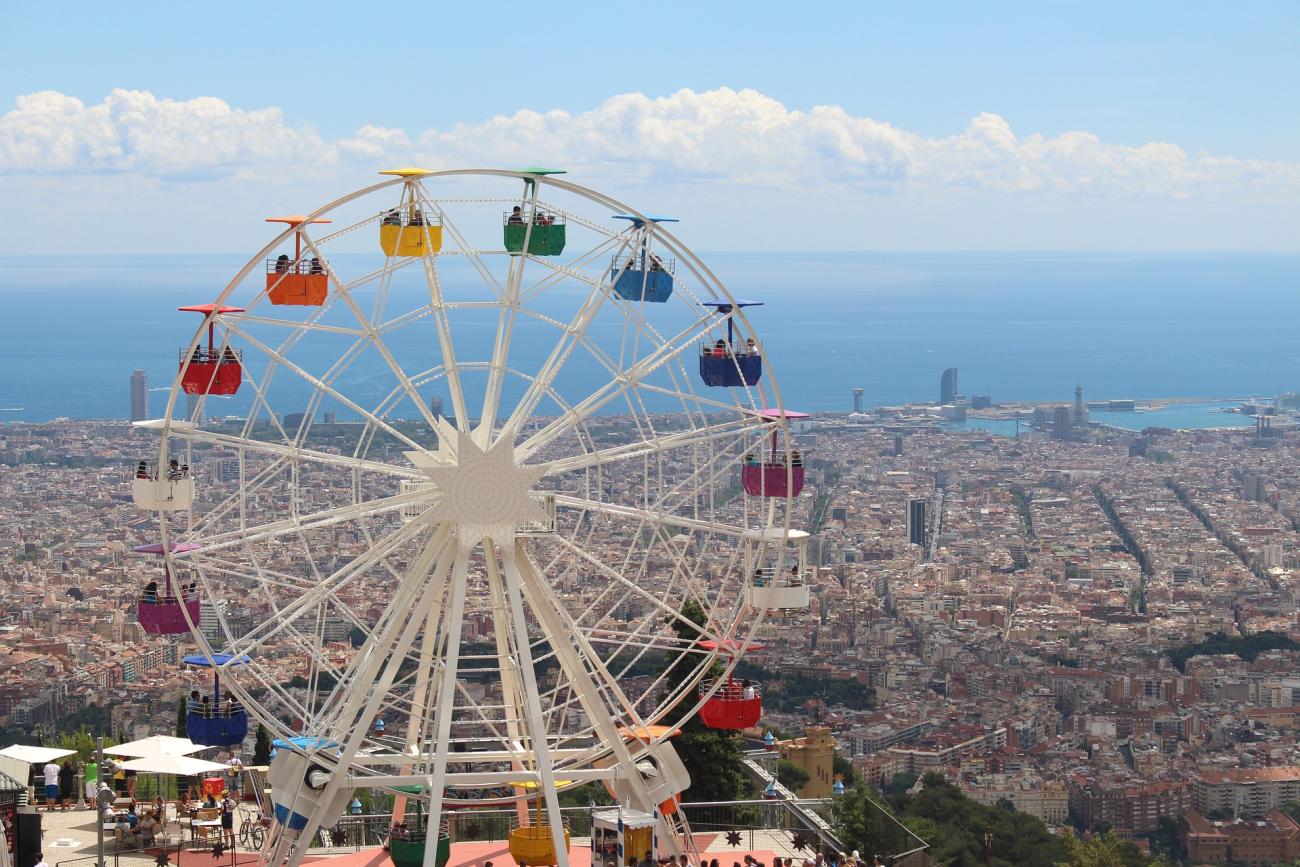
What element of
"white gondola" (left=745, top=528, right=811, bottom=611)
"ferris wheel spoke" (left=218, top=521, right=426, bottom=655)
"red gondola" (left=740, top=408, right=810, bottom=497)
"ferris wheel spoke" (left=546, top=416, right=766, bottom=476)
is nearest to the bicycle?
"ferris wheel spoke" (left=218, top=521, right=426, bottom=655)

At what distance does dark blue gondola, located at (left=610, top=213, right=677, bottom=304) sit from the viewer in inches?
732

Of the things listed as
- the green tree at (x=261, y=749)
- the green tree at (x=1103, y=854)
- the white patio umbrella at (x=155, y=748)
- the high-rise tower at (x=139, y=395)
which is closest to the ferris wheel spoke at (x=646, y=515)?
the white patio umbrella at (x=155, y=748)

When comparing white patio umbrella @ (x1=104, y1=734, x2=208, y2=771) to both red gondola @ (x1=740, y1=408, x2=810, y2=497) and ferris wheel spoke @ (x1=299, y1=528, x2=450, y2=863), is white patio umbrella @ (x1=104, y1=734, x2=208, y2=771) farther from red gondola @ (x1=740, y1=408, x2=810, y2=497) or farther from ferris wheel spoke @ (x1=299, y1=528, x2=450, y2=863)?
red gondola @ (x1=740, y1=408, x2=810, y2=497)

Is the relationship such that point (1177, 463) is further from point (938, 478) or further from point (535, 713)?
point (535, 713)

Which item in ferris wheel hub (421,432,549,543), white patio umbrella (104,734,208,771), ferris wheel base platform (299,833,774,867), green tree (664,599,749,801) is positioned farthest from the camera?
green tree (664,599,749,801)

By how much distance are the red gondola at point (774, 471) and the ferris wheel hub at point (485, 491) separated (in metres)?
2.24

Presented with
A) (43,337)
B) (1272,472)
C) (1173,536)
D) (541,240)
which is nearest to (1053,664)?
(1173,536)

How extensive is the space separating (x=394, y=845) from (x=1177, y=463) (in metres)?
136

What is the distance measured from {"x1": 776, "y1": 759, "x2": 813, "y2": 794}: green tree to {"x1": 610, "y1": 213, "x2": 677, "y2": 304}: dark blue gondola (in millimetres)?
17448

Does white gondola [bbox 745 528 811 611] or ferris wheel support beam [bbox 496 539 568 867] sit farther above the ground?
white gondola [bbox 745 528 811 611]

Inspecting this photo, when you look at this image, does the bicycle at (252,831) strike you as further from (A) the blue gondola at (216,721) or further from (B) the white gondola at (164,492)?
(B) the white gondola at (164,492)

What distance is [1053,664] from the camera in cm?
8588

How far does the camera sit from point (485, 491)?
1717cm

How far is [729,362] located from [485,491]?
2744 millimetres
